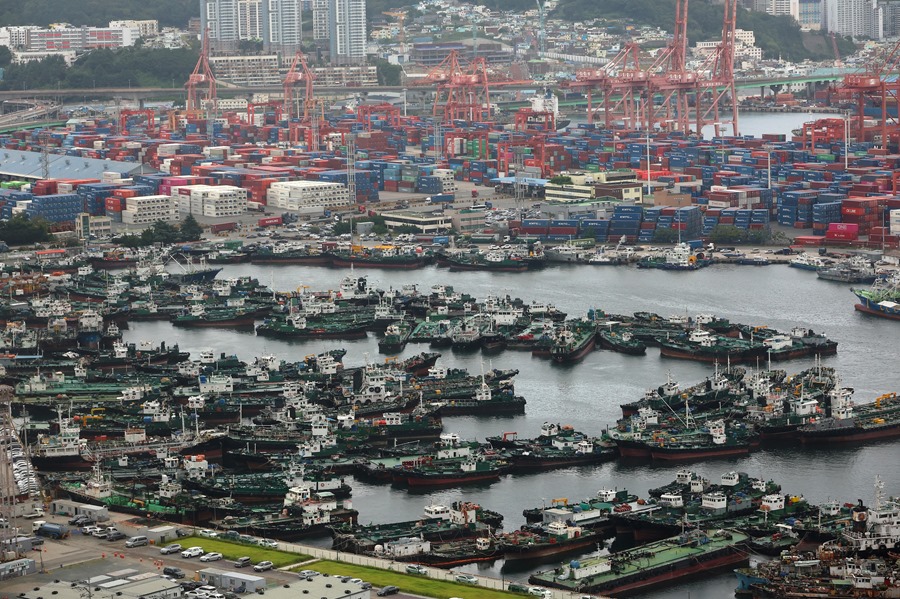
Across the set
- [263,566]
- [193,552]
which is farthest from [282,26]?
[263,566]

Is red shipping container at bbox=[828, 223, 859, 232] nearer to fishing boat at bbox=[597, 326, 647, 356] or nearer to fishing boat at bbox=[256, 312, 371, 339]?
fishing boat at bbox=[597, 326, 647, 356]

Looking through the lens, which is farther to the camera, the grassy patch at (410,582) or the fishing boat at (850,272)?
the fishing boat at (850,272)

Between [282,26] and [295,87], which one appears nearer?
[295,87]

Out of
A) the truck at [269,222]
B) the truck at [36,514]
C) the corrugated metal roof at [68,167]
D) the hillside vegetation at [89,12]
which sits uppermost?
the hillside vegetation at [89,12]

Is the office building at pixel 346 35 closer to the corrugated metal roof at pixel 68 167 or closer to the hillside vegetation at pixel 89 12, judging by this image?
the hillside vegetation at pixel 89 12

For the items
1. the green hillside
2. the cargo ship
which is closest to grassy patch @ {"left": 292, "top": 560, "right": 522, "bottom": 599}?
the cargo ship

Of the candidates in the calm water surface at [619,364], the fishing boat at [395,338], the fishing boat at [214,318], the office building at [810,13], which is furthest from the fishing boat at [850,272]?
the office building at [810,13]

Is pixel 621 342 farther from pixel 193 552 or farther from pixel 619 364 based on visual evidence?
pixel 193 552
